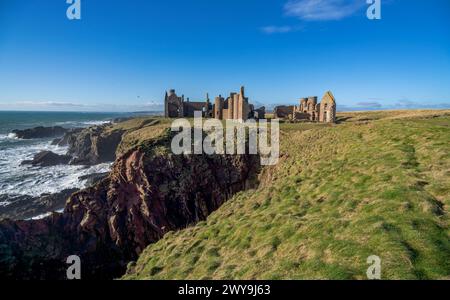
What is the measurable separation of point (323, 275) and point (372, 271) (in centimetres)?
153

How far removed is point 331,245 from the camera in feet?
36.2

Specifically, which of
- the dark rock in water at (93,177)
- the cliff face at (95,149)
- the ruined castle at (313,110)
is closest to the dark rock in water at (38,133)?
the cliff face at (95,149)

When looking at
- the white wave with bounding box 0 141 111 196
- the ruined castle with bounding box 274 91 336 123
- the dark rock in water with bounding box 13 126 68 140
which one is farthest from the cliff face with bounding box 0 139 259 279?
the dark rock in water with bounding box 13 126 68 140

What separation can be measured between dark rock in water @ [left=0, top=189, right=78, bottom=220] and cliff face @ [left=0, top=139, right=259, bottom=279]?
11.9 meters

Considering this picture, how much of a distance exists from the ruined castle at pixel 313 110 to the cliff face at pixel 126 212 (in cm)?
2791

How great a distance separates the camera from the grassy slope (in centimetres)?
977

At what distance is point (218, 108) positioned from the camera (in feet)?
218

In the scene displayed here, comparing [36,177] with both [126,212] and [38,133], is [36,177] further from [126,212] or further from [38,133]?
[38,133]

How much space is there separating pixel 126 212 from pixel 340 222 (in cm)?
2562

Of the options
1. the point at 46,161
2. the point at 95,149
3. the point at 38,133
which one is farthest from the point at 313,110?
the point at 38,133

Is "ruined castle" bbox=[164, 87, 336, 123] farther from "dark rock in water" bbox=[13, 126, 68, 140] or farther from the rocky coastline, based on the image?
"dark rock in water" bbox=[13, 126, 68, 140]

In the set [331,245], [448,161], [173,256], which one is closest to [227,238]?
[173,256]
